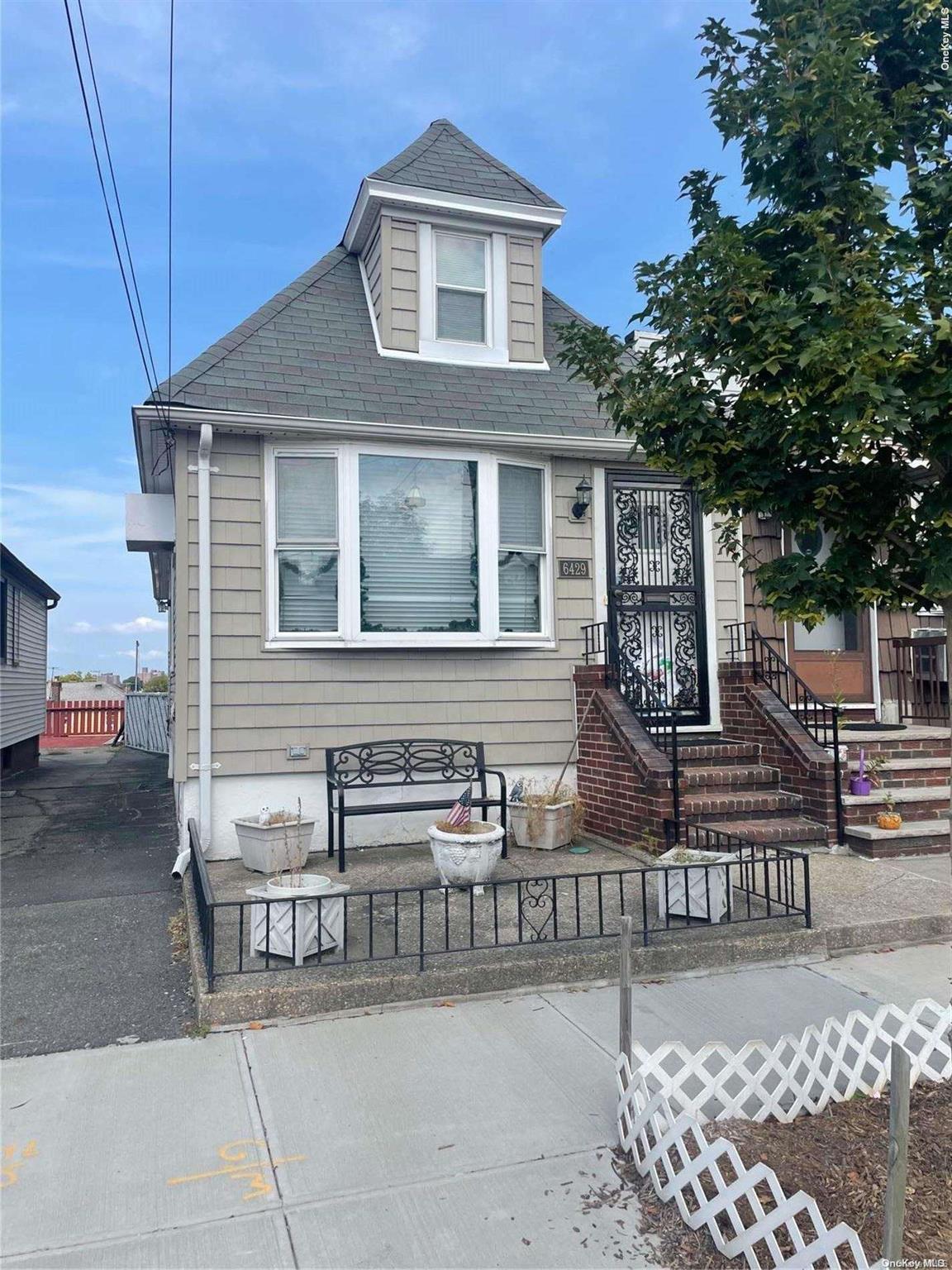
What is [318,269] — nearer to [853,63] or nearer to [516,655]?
[516,655]

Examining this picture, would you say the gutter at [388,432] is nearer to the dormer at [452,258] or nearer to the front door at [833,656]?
the dormer at [452,258]

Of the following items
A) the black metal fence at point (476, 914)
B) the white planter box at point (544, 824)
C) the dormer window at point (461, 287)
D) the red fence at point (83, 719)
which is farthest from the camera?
the red fence at point (83, 719)

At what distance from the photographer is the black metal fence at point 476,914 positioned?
13.3 ft

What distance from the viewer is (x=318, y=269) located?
859cm

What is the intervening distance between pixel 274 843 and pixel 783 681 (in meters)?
5.02

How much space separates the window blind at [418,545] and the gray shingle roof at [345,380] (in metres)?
0.47

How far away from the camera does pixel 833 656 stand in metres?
8.97

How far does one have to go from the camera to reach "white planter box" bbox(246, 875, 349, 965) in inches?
158

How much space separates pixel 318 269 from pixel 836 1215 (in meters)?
8.65

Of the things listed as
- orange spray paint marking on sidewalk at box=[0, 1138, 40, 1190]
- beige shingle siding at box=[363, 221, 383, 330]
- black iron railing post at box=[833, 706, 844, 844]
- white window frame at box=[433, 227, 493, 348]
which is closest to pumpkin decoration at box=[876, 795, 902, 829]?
black iron railing post at box=[833, 706, 844, 844]

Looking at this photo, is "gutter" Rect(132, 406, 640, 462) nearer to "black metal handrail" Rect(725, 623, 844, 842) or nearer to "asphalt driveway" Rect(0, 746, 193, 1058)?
"black metal handrail" Rect(725, 623, 844, 842)

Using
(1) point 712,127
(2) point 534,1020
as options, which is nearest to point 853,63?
(1) point 712,127

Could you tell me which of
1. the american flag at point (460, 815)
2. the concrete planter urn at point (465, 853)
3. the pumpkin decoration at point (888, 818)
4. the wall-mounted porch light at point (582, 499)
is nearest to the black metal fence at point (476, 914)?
the concrete planter urn at point (465, 853)

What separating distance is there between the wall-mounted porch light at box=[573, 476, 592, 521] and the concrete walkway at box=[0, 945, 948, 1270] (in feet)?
15.5
